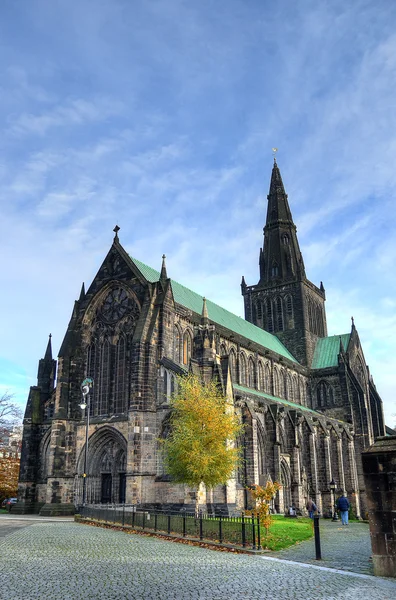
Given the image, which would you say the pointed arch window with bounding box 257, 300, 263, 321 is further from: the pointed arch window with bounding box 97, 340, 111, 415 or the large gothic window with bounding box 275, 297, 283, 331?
the pointed arch window with bounding box 97, 340, 111, 415

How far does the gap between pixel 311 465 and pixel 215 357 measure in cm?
1740

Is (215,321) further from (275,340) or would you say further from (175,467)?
(175,467)

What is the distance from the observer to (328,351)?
6650 cm

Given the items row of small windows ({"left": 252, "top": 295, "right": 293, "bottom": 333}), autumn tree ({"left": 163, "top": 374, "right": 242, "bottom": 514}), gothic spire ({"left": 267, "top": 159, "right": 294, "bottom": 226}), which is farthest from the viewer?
gothic spire ({"left": 267, "top": 159, "right": 294, "bottom": 226})

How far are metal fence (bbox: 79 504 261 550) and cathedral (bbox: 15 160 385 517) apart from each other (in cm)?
737

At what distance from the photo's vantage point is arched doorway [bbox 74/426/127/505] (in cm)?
3691

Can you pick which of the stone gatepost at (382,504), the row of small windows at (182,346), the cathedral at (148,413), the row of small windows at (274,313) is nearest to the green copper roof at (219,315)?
the cathedral at (148,413)

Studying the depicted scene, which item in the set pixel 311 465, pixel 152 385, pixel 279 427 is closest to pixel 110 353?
pixel 152 385

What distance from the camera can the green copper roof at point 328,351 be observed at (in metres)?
64.7

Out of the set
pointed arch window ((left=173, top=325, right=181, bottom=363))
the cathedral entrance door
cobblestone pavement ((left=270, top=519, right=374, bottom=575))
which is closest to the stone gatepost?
cobblestone pavement ((left=270, top=519, right=374, bottom=575))

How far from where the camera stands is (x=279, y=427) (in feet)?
143

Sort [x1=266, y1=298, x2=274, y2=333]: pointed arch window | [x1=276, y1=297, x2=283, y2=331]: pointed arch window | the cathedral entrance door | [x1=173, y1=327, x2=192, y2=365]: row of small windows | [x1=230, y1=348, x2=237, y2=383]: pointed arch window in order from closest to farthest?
the cathedral entrance door < [x1=173, y1=327, x2=192, y2=365]: row of small windows < [x1=230, y1=348, x2=237, y2=383]: pointed arch window < [x1=276, y1=297, x2=283, y2=331]: pointed arch window < [x1=266, y1=298, x2=274, y2=333]: pointed arch window

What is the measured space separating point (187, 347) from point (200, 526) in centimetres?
2309

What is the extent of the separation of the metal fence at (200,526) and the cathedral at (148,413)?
290 inches
